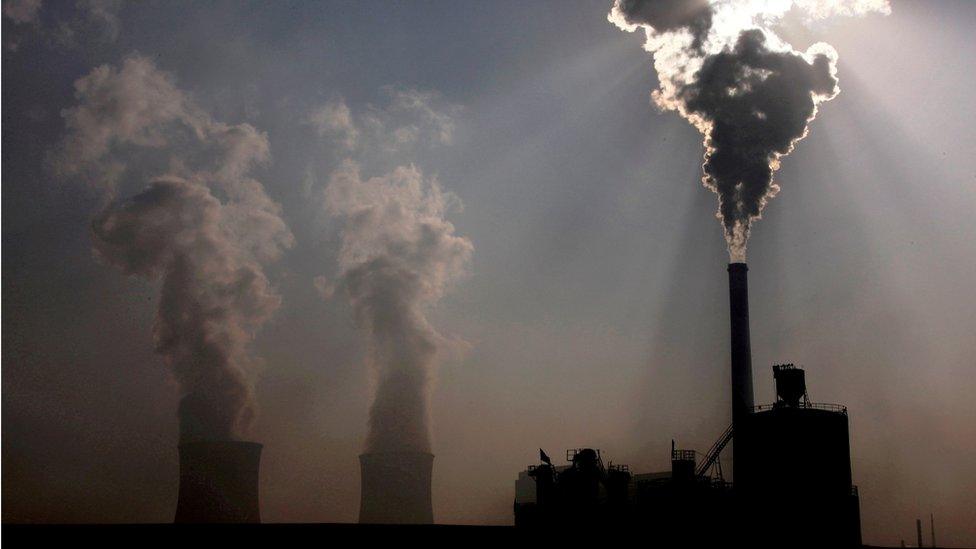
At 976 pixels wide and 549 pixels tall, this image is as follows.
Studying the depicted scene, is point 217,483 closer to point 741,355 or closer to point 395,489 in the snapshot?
point 395,489

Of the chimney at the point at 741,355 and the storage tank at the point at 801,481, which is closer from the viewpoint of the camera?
the storage tank at the point at 801,481

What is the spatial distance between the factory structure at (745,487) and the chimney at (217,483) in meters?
11.8

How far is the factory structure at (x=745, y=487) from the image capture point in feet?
99.3

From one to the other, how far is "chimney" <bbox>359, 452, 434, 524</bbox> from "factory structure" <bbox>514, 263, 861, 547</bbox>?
7539 mm

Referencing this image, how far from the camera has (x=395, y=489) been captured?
141 ft

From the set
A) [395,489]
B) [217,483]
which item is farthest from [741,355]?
[217,483]

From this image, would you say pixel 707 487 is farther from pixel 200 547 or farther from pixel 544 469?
pixel 200 547

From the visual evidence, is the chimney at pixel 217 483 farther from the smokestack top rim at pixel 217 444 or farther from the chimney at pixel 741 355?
the chimney at pixel 741 355

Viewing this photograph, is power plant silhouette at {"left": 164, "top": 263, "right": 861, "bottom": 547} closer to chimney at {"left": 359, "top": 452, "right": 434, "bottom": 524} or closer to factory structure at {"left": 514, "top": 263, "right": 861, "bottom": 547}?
factory structure at {"left": 514, "top": 263, "right": 861, "bottom": 547}

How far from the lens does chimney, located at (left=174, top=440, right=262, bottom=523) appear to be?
121ft

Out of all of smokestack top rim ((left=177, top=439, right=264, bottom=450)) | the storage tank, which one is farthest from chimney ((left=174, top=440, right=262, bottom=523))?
the storage tank

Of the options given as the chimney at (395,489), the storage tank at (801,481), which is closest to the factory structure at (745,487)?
the storage tank at (801,481)

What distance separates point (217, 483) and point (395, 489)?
30.7 ft

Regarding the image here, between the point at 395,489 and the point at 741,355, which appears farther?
→ the point at 395,489
